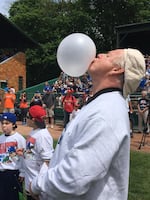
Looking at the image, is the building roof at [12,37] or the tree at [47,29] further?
the tree at [47,29]

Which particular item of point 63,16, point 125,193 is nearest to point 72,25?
point 63,16

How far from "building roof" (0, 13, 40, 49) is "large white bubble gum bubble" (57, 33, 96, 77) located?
17.5 feet

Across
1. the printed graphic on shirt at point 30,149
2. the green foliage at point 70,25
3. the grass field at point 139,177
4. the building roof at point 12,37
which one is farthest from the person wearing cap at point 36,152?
the green foliage at point 70,25

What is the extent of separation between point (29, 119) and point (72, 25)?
4082 centimetres

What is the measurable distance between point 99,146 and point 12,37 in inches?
241

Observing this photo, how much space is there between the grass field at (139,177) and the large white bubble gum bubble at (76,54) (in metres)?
4.44

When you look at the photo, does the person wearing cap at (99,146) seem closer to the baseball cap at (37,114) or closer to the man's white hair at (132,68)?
the man's white hair at (132,68)

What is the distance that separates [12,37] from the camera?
7.92 m

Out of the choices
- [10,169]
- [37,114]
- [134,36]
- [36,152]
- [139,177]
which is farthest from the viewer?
[134,36]

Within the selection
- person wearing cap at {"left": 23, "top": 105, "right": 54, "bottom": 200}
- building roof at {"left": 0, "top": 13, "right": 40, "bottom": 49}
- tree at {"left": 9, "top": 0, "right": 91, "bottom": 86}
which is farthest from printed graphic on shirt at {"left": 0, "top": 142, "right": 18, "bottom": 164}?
tree at {"left": 9, "top": 0, "right": 91, "bottom": 86}

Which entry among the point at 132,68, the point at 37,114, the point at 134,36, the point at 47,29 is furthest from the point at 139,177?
the point at 47,29

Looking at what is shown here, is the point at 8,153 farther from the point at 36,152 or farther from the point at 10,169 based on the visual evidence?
the point at 36,152

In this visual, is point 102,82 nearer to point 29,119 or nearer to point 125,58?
point 125,58

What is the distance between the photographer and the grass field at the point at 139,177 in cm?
691
